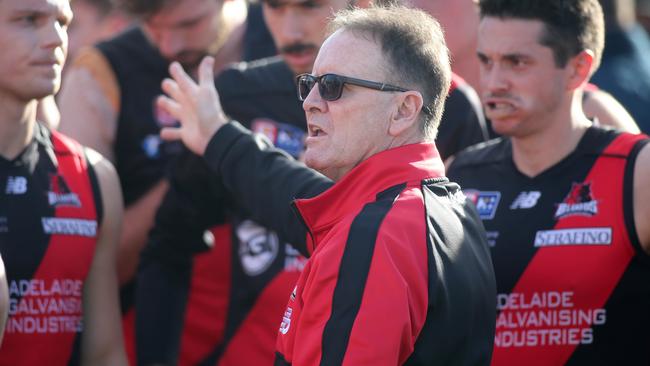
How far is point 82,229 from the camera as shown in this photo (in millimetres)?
4309

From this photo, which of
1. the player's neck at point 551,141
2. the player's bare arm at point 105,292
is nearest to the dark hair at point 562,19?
the player's neck at point 551,141

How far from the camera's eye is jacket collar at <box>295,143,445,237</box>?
3133 millimetres

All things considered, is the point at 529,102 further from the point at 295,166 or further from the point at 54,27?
the point at 54,27

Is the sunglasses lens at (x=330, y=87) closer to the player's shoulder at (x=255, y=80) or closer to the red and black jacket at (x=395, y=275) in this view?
the red and black jacket at (x=395, y=275)

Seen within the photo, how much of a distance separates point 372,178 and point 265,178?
3.03 ft

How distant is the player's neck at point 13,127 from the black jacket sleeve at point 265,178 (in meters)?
0.72

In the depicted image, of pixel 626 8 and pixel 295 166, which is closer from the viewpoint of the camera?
pixel 295 166

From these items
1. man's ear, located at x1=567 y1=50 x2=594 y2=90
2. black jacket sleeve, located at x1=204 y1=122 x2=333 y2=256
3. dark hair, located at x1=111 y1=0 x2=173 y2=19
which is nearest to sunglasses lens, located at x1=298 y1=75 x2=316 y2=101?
black jacket sleeve, located at x1=204 y1=122 x2=333 y2=256

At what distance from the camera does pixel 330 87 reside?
3266mm

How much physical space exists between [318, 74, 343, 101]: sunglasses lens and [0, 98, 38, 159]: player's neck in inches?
58.6

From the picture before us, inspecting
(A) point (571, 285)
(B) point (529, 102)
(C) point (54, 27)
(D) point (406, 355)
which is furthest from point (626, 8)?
(D) point (406, 355)

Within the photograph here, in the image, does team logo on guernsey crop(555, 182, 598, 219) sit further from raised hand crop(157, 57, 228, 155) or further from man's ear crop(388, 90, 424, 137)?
raised hand crop(157, 57, 228, 155)

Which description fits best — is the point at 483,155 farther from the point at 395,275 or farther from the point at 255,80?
the point at 395,275

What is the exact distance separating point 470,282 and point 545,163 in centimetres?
140
